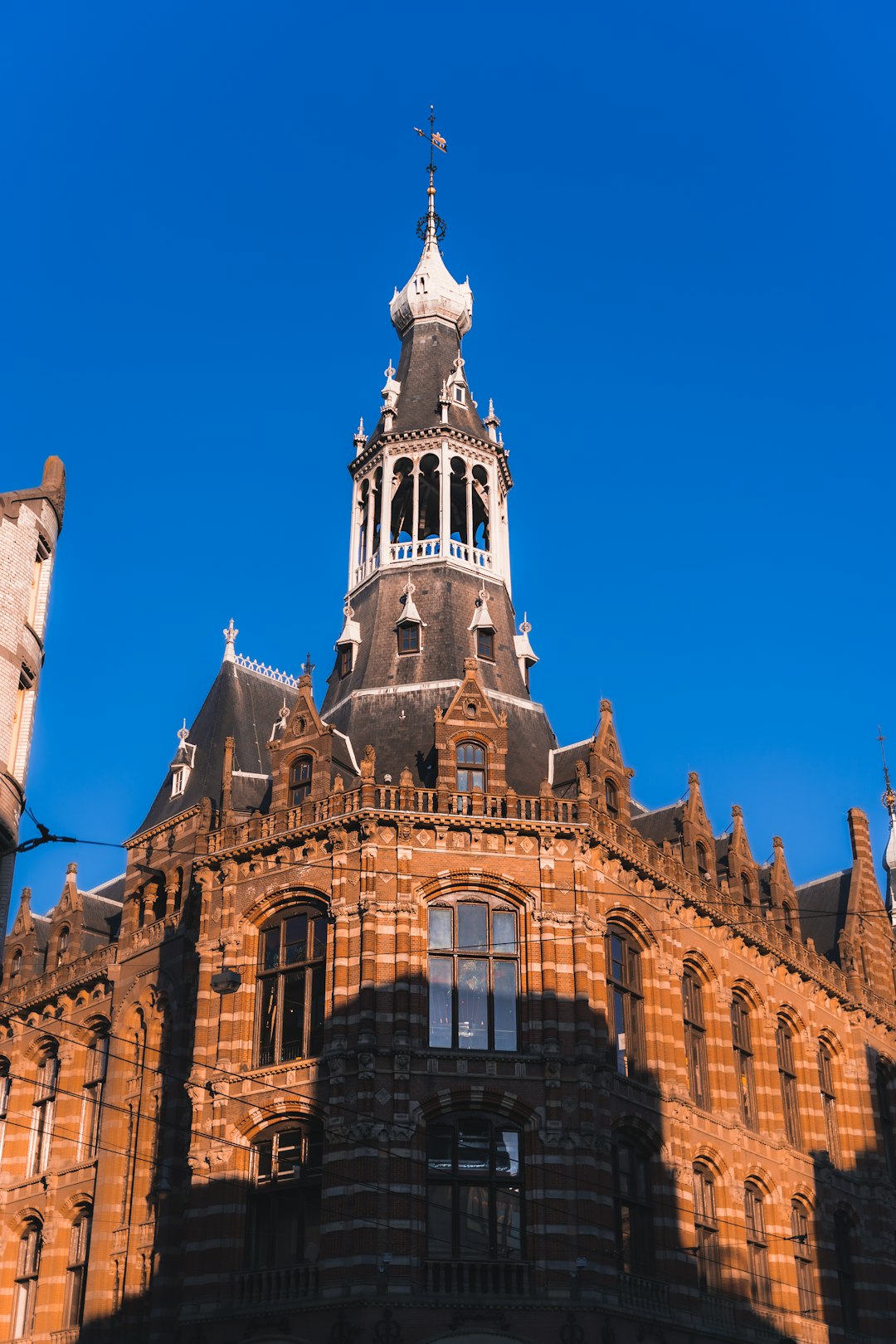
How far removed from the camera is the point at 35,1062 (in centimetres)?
6066

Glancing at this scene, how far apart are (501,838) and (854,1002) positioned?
2010cm

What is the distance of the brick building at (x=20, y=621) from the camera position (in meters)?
35.3

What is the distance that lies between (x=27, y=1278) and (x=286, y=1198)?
545 inches

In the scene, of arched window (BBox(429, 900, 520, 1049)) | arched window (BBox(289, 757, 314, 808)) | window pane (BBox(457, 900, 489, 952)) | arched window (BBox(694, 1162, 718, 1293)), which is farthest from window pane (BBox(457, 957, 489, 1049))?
arched window (BBox(694, 1162, 718, 1293))

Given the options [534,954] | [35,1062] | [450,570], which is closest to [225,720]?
[450,570]

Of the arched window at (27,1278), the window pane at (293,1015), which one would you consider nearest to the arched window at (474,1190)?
the window pane at (293,1015)

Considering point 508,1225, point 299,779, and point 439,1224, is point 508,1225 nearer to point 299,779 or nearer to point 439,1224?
point 439,1224

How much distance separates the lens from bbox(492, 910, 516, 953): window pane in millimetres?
49156

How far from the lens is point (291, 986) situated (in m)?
49.4

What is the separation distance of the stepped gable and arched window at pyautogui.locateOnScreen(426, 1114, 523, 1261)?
46.6 ft

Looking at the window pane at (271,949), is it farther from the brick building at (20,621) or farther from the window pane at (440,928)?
the brick building at (20,621)

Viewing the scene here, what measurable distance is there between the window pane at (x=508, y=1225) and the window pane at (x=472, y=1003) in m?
3.99

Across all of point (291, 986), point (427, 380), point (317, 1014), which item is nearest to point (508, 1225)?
point (317, 1014)

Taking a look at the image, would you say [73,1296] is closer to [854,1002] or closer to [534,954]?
[534,954]
